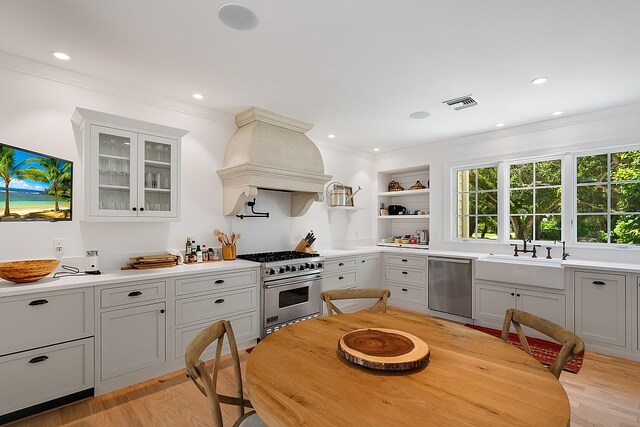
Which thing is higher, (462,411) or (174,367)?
(462,411)

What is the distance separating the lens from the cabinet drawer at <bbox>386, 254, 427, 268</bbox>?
14.8 ft

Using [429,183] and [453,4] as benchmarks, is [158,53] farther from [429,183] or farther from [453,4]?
[429,183]

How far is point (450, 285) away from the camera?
166 inches

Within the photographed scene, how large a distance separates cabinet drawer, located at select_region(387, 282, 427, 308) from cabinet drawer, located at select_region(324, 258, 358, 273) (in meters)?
0.79

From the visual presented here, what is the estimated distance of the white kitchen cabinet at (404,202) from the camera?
5336 mm

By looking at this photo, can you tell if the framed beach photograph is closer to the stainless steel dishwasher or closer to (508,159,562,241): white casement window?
the stainless steel dishwasher

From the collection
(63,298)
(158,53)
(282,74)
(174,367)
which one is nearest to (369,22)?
(282,74)

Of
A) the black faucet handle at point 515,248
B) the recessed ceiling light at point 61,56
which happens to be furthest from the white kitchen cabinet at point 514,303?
the recessed ceiling light at point 61,56

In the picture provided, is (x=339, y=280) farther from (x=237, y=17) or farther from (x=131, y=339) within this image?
(x=237, y=17)

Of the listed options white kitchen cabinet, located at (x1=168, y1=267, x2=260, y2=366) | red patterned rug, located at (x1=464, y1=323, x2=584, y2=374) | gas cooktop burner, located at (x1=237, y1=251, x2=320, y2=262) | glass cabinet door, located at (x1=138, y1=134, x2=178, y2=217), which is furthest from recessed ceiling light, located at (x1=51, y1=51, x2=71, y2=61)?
red patterned rug, located at (x1=464, y1=323, x2=584, y2=374)

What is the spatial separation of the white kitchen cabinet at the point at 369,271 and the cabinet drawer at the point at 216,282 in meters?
1.88

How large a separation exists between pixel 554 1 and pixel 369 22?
1077 millimetres

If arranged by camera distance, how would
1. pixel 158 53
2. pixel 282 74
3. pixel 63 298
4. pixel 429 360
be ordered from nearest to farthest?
pixel 429 360 < pixel 63 298 < pixel 158 53 < pixel 282 74

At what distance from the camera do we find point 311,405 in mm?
989
